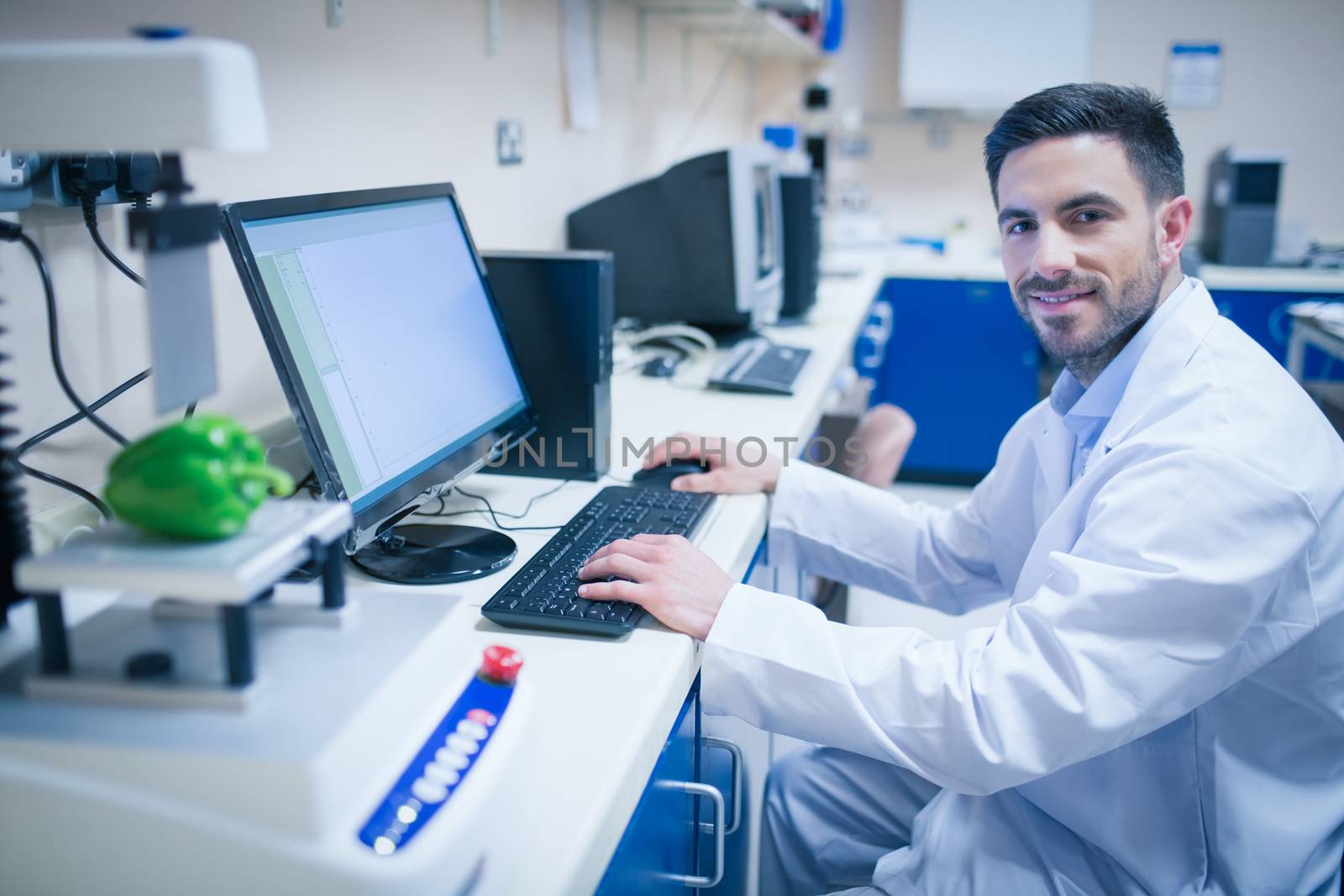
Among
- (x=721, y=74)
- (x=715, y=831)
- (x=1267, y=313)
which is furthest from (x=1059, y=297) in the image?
(x=721, y=74)

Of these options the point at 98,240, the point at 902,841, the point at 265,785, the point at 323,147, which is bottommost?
the point at 902,841

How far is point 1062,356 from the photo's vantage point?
1240 mm

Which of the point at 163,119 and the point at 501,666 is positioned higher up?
the point at 163,119

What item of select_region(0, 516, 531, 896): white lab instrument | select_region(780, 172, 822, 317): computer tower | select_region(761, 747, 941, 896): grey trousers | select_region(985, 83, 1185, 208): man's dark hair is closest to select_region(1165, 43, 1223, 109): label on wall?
select_region(780, 172, 822, 317): computer tower

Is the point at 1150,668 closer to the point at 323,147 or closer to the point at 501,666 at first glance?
the point at 501,666

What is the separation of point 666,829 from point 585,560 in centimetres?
27

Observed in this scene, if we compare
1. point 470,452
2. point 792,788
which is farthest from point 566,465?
point 792,788

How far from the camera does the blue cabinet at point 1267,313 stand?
3.50 meters

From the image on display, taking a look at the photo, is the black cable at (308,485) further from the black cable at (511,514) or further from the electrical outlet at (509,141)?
the electrical outlet at (509,141)

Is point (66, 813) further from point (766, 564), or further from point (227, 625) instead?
point (766, 564)

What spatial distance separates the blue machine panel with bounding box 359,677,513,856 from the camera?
541mm

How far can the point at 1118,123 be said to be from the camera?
3.87 feet

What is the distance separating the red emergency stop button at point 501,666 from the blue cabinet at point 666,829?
0.52 ft

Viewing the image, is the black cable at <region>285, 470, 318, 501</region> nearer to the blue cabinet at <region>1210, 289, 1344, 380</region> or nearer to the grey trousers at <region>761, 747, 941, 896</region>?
the grey trousers at <region>761, 747, 941, 896</region>
